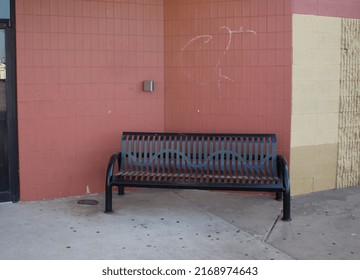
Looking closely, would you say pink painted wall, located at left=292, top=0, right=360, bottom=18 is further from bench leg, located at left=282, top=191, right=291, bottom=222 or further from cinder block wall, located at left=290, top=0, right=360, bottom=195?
bench leg, located at left=282, top=191, right=291, bottom=222

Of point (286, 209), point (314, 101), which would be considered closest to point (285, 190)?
point (286, 209)

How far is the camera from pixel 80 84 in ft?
22.0

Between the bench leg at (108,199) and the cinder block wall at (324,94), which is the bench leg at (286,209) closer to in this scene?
the cinder block wall at (324,94)

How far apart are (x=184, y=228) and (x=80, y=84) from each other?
7.85ft

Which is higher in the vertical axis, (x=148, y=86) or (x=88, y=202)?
(x=148, y=86)

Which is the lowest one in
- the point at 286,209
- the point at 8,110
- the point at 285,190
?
the point at 286,209

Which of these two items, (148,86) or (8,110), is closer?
(8,110)

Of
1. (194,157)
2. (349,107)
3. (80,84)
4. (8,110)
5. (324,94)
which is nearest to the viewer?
(8,110)

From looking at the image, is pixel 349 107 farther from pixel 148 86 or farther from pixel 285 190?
pixel 148 86

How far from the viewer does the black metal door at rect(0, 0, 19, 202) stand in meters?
6.29

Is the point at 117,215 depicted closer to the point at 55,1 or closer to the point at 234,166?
the point at 234,166

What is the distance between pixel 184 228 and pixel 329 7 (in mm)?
3550

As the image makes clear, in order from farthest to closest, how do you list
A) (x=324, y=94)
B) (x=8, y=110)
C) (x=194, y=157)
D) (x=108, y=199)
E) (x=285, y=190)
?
(x=324, y=94) < (x=194, y=157) < (x=8, y=110) < (x=108, y=199) < (x=285, y=190)

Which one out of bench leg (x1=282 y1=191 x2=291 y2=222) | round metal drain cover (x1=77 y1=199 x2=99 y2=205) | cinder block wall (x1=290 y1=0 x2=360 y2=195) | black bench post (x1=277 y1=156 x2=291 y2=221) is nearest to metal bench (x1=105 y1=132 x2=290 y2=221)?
black bench post (x1=277 y1=156 x2=291 y2=221)
